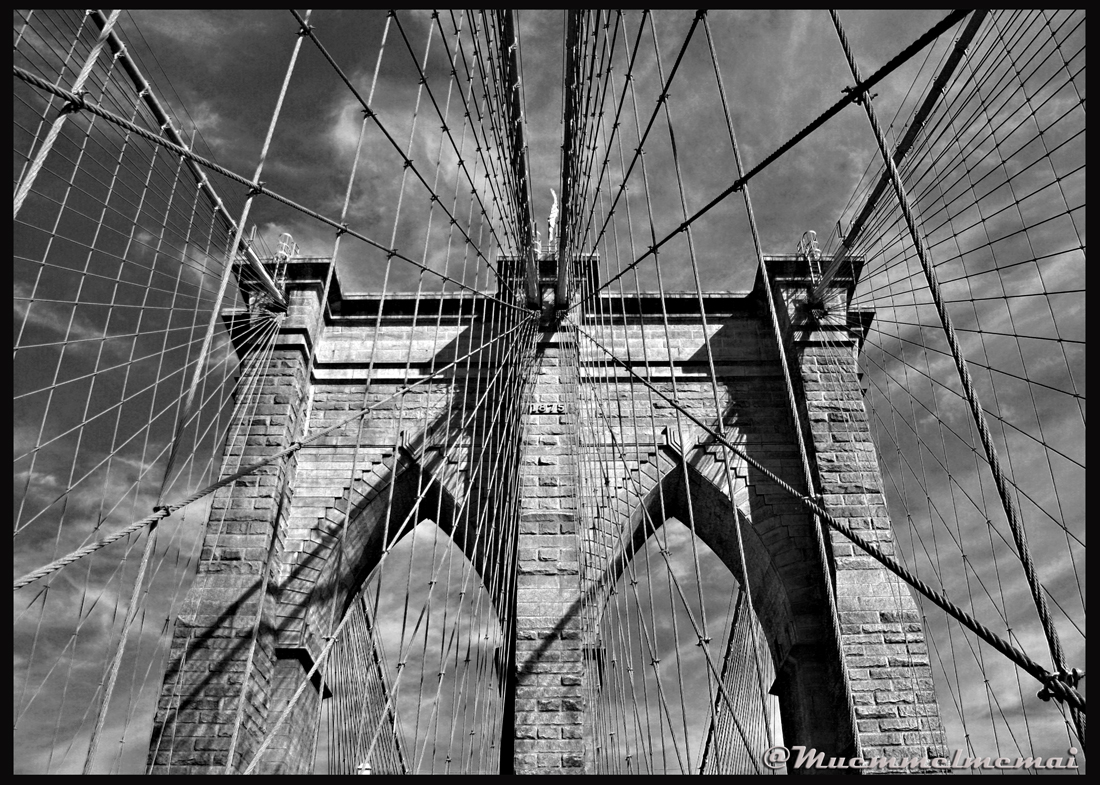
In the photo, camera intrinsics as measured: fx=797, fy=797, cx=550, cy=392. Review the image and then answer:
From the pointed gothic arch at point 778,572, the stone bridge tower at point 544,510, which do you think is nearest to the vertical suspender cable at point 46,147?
the stone bridge tower at point 544,510

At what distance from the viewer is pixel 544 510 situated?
830 centimetres

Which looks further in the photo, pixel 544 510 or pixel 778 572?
pixel 544 510

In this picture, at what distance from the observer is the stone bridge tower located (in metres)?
7.13

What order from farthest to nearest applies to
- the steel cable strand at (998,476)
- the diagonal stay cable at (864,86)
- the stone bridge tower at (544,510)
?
the stone bridge tower at (544,510) < the diagonal stay cable at (864,86) < the steel cable strand at (998,476)

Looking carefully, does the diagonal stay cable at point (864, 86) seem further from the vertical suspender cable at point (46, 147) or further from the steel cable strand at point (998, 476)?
the vertical suspender cable at point (46, 147)

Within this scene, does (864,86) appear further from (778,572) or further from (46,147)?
(778,572)

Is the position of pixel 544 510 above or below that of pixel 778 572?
above

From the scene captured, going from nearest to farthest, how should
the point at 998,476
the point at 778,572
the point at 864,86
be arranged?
the point at 998,476 < the point at 864,86 < the point at 778,572

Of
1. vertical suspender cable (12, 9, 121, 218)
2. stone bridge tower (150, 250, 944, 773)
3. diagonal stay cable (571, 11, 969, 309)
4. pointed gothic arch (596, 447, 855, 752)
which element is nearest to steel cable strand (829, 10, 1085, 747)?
diagonal stay cable (571, 11, 969, 309)

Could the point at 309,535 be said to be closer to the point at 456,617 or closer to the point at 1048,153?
the point at 456,617

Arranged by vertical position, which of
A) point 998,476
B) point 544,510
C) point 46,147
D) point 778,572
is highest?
point 544,510

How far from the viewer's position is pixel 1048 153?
185 inches

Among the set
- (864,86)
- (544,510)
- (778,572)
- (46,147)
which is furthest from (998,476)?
(544,510)

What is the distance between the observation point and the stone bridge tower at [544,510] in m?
7.13
